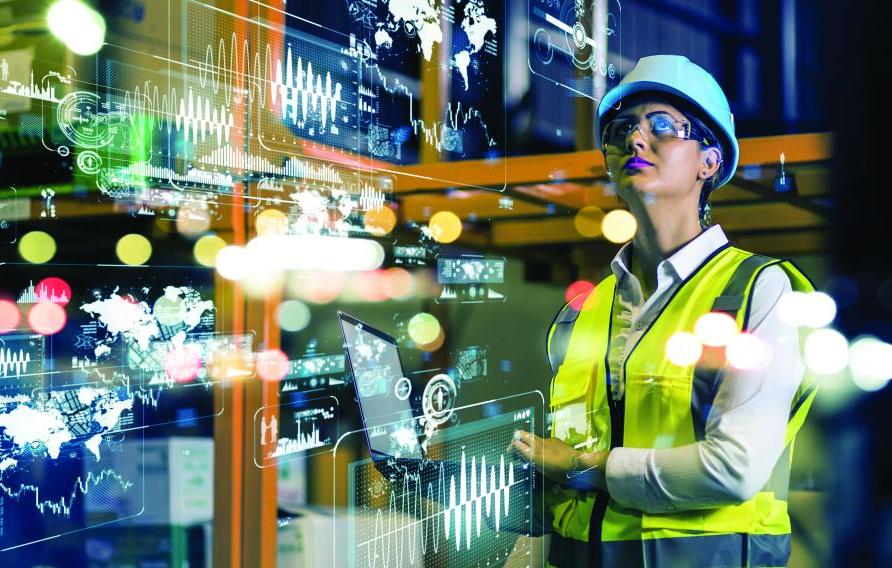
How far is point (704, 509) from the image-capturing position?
2.14 metres

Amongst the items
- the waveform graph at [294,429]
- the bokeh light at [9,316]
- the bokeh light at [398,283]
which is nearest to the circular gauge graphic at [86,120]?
the bokeh light at [9,316]

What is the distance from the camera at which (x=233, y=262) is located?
1.48 meters

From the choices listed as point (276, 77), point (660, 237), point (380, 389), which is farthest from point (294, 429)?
point (660, 237)

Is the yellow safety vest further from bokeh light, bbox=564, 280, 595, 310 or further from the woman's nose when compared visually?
the woman's nose

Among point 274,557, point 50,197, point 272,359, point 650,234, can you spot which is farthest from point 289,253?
point 650,234

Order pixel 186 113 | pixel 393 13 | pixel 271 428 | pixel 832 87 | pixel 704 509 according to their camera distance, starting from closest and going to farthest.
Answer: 1. pixel 186 113
2. pixel 271 428
3. pixel 393 13
4. pixel 704 509
5. pixel 832 87

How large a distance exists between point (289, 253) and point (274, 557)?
0.58 metres

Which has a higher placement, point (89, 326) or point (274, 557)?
point (89, 326)

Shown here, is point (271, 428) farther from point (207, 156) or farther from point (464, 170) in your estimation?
point (464, 170)

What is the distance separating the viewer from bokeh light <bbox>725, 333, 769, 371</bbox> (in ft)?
6.86

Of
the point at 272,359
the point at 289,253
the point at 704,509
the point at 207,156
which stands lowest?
the point at 704,509

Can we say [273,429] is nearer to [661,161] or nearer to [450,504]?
[450,504]

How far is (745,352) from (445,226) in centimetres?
82

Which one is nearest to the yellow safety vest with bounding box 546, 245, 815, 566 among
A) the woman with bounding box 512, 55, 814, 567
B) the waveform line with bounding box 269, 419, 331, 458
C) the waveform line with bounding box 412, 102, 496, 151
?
the woman with bounding box 512, 55, 814, 567
